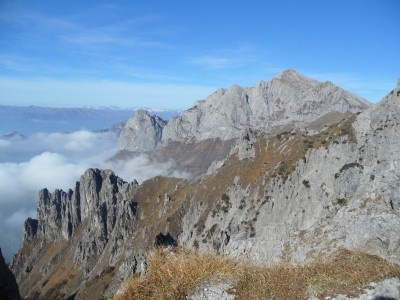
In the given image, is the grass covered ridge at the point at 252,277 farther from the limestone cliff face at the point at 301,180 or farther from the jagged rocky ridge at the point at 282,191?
the limestone cliff face at the point at 301,180

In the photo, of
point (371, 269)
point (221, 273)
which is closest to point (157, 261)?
point (221, 273)

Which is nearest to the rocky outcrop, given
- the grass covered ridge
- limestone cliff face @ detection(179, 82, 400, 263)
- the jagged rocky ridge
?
the grass covered ridge

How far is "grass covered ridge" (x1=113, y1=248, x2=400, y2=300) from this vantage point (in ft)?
32.8

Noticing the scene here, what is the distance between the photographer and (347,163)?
11538 centimetres

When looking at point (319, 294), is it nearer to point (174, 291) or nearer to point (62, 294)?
point (174, 291)

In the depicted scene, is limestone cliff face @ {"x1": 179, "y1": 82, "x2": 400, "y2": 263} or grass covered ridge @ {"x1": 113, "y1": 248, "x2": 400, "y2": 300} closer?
grass covered ridge @ {"x1": 113, "y1": 248, "x2": 400, "y2": 300}

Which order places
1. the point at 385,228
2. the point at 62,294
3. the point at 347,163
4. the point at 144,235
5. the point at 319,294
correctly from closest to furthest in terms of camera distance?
the point at 319,294
the point at 385,228
the point at 347,163
the point at 144,235
the point at 62,294

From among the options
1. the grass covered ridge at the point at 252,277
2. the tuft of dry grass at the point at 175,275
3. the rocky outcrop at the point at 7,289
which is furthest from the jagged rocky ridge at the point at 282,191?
the rocky outcrop at the point at 7,289

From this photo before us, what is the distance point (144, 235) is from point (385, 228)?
530ft

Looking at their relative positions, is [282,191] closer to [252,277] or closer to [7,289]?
[7,289]

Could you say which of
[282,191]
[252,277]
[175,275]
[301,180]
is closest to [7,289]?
[175,275]

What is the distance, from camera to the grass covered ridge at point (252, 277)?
10.0 metres

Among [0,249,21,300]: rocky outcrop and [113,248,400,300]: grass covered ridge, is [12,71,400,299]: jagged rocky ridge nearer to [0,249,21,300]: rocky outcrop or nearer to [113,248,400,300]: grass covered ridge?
[113,248,400,300]: grass covered ridge

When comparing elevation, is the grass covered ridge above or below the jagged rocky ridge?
above
